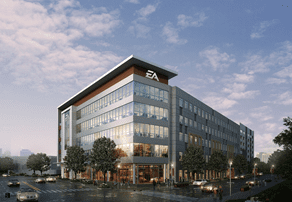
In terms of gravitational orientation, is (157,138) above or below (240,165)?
above

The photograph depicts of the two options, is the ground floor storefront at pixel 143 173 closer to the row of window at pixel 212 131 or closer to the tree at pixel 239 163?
the row of window at pixel 212 131

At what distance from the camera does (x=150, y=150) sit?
6172 centimetres

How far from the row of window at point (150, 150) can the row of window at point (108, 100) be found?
12.2 metres

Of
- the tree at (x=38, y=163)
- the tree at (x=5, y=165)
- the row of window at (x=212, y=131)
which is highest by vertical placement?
the row of window at (x=212, y=131)

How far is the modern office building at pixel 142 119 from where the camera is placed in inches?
2373

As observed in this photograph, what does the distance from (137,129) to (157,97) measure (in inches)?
401

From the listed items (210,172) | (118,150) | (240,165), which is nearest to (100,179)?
(118,150)

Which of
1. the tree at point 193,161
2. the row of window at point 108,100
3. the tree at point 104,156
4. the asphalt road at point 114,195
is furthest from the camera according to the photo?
the tree at point 193,161

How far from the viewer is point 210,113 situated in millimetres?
98125

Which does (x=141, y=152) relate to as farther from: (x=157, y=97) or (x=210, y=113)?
(x=210, y=113)

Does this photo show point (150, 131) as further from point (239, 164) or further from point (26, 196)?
point (239, 164)

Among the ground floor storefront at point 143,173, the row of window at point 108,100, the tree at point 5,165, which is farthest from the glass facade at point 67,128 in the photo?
the tree at point 5,165

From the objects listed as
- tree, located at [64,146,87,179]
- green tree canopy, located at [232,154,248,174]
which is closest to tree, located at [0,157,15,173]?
tree, located at [64,146,87,179]

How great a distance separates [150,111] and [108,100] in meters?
14.4
